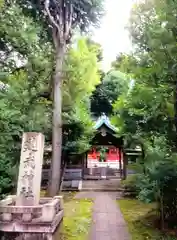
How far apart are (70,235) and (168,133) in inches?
147

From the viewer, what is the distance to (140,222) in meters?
8.76

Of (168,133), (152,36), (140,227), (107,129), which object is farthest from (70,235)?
(107,129)

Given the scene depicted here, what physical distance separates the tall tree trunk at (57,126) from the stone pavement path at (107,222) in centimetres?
183

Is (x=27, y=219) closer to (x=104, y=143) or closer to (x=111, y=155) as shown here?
(x=104, y=143)

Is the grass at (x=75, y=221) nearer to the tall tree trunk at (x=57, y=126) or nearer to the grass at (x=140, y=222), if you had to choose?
the tall tree trunk at (x=57, y=126)

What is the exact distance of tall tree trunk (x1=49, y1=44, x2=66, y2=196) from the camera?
9.88 meters

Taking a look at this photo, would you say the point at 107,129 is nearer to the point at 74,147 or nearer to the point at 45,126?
the point at 74,147

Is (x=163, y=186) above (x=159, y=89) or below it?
below

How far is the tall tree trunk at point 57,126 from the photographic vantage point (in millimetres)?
9883

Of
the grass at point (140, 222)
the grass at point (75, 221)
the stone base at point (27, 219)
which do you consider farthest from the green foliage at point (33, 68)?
the grass at point (140, 222)

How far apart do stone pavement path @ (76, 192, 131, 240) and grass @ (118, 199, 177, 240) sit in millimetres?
211

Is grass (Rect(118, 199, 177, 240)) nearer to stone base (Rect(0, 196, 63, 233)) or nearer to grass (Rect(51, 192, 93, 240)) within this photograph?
grass (Rect(51, 192, 93, 240))

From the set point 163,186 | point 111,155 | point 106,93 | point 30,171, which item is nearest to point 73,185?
point 163,186

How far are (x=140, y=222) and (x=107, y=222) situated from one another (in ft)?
3.38
